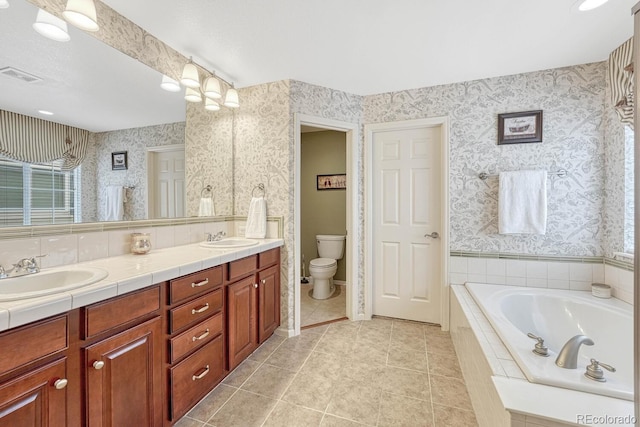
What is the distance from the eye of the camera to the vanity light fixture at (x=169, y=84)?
1.90 m

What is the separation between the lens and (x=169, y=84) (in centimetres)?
194

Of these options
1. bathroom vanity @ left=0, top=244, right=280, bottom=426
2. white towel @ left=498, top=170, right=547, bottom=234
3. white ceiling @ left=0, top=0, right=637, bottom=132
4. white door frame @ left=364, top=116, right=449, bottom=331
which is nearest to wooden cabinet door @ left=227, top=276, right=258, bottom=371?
bathroom vanity @ left=0, top=244, right=280, bottom=426

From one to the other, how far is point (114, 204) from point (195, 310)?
2.80 feet

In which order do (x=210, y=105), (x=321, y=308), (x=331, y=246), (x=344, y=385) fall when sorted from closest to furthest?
(x=344, y=385), (x=210, y=105), (x=321, y=308), (x=331, y=246)

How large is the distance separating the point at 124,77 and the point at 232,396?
212 centimetres

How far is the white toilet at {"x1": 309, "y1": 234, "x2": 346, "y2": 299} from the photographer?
10.4 ft

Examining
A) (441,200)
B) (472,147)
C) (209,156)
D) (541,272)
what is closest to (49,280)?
(209,156)

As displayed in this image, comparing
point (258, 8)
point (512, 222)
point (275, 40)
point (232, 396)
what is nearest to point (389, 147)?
point (512, 222)

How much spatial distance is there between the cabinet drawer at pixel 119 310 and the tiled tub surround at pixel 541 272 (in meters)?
2.30

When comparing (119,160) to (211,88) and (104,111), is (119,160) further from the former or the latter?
(211,88)

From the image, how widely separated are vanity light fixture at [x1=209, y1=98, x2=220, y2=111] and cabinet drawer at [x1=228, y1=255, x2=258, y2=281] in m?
1.33

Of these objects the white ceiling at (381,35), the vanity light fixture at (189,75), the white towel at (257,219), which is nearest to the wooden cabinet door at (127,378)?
the white towel at (257,219)

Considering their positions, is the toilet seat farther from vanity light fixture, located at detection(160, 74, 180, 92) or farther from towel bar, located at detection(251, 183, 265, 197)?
vanity light fixture, located at detection(160, 74, 180, 92)

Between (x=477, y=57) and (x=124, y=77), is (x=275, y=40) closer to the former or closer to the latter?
(x=124, y=77)
